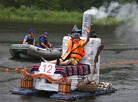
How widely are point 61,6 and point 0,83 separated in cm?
6887

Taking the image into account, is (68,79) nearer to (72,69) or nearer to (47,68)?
(72,69)

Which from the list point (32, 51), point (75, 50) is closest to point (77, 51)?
point (75, 50)

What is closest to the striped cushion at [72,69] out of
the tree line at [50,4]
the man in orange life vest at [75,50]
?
the man in orange life vest at [75,50]

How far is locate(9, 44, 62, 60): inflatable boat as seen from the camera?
22.9 meters

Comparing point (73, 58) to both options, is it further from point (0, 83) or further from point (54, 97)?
point (0, 83)

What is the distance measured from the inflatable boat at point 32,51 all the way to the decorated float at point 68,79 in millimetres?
8950

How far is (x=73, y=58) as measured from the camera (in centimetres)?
1396

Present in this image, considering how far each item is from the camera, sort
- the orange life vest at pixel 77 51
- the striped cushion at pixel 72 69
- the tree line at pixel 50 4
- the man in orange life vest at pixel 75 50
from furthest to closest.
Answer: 1. the tree line at pixel 50 4
2. the orange life vest at pixel 77 51
3. the man in orange life vest at pixel 75 50
4. the striped cushion at pixel 72 69

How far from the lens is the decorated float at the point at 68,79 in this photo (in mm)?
12922

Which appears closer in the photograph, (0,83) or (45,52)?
(0,83)

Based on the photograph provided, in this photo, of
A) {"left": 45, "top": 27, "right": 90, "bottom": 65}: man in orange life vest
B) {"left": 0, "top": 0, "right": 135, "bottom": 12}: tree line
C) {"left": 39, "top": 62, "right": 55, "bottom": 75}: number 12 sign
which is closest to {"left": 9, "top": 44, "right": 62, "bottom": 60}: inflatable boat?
{"left": 45, "top": 27, "right": 90, "bottom": 65}: man in orange life vest

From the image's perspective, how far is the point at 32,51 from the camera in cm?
2294

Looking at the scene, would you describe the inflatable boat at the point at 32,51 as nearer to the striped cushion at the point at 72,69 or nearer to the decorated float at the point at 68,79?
the decorated float at the point at 68,79

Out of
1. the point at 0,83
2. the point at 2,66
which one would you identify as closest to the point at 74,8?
the point at 2,66
